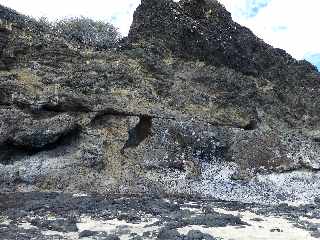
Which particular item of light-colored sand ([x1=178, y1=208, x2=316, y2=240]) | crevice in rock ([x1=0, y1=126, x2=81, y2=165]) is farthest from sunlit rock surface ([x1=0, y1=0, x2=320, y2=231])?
light-colored sand ([x1=178, y1=208, x2=316, y2=240])

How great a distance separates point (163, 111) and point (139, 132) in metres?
1.48

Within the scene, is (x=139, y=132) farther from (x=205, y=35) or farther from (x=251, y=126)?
(x=205, y=35)

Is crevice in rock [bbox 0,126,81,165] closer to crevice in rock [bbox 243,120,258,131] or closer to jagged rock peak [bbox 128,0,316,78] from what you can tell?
jagged rock peak [bbox 128,0,316,78]

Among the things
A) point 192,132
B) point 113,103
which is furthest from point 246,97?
point 113,103

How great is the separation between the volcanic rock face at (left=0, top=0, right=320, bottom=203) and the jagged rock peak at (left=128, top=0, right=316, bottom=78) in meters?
0.05

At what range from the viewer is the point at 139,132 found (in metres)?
24.7

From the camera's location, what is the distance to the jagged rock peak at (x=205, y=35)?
29000mm

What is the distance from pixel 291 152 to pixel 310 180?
1.57m

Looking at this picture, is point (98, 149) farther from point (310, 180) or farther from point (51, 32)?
point (310, 180)

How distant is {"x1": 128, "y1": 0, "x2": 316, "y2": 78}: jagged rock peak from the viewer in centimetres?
2900

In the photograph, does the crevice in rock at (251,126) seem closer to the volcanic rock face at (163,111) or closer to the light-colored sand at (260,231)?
the volcanic rock face at (163,111)

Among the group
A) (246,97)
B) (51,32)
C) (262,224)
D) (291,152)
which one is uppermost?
(51,32)

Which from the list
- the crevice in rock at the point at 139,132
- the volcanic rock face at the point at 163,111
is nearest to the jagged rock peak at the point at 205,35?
the volcanic rock face at the point at 163,111

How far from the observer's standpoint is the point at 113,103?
81.3 feet
